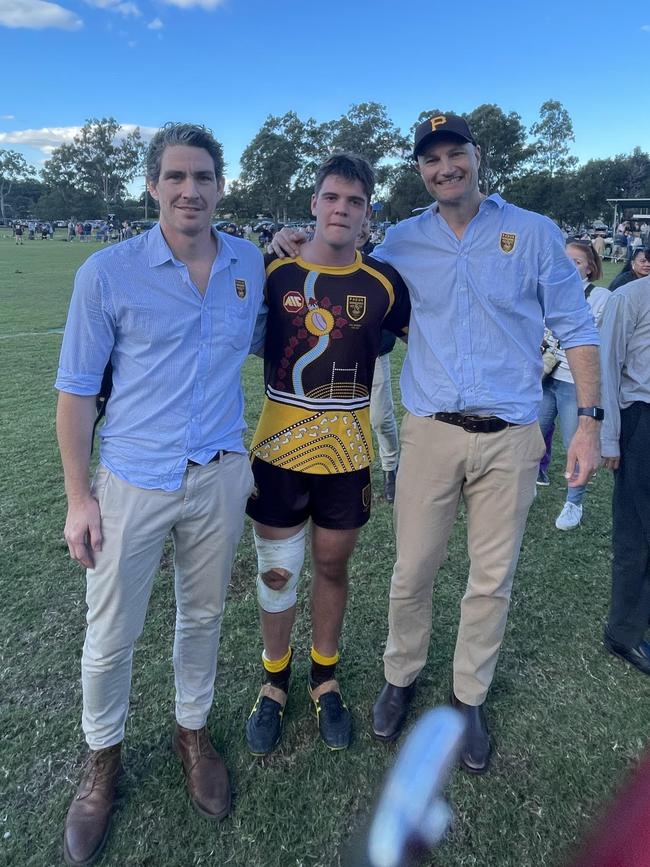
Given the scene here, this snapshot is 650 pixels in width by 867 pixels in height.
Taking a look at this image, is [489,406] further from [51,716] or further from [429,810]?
[51,716]

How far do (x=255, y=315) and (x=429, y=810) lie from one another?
198cm

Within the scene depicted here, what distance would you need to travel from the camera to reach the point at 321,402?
2.30 metres

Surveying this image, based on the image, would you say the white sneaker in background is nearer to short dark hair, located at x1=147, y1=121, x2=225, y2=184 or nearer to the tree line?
short dark hair, located at x1=147, y1=121, x2=225, y2=184

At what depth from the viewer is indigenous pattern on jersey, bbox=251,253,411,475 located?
2.24 metres

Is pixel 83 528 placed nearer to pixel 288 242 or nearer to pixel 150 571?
pixel 150 571

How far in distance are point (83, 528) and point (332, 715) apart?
4.55 feet

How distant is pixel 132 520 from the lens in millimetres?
1910

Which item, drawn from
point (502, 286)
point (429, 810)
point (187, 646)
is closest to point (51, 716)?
point (187, 646)

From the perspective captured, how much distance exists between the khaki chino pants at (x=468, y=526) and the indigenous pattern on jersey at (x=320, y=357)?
288 mm

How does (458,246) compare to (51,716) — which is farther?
(51,716)

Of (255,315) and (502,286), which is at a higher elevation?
(502,286)

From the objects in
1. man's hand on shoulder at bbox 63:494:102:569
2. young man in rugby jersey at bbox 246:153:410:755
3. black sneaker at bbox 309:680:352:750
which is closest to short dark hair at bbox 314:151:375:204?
young man in rugby jersey at bbox 246:153:410:755

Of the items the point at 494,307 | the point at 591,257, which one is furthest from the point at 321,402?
the point at 591,257

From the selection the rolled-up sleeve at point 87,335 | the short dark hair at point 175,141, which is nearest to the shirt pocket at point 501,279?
the short dark hair at point 175,141
